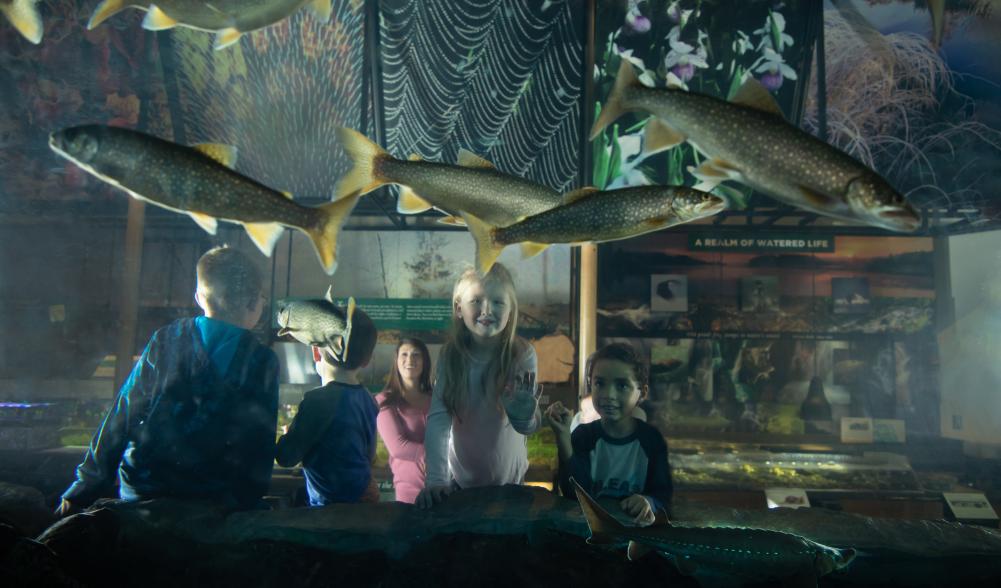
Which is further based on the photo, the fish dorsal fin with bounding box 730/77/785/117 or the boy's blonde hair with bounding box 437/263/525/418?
the boy's blonde hair with bounding box 437/263/525/418

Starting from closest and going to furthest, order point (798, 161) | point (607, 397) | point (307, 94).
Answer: point (798, 161)
point (607, 397)
point (307, 94)

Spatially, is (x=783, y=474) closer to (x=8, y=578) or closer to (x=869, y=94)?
(x=869, y=94)

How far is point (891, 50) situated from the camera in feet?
8.76

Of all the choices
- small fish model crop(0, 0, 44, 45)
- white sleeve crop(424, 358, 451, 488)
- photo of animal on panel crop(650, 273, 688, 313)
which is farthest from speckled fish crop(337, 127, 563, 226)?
small fish model crop(0, 0, 44, 45)

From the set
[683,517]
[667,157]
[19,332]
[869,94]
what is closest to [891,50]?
[869,94]

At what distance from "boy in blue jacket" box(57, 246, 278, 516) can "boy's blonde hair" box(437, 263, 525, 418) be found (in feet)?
2.03

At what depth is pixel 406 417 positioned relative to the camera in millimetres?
2162

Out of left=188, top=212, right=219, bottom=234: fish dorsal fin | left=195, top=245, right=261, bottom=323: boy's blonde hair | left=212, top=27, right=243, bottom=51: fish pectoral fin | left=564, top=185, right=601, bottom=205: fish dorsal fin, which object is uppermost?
left=212, top=27, right=243, bottom=51: fish pectoral fin

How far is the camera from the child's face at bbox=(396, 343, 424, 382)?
222cm

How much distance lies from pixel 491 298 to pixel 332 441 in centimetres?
80

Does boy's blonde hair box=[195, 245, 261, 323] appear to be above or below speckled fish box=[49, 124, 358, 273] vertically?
below

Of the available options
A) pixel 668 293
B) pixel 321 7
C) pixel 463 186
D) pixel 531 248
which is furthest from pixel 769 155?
pixel 668 293

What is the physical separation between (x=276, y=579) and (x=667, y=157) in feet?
7.94

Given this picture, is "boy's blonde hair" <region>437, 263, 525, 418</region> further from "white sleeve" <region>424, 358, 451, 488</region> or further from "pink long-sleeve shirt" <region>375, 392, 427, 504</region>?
"pink long-sleeve shirt" <region>375, 392, 427, 504</region>
